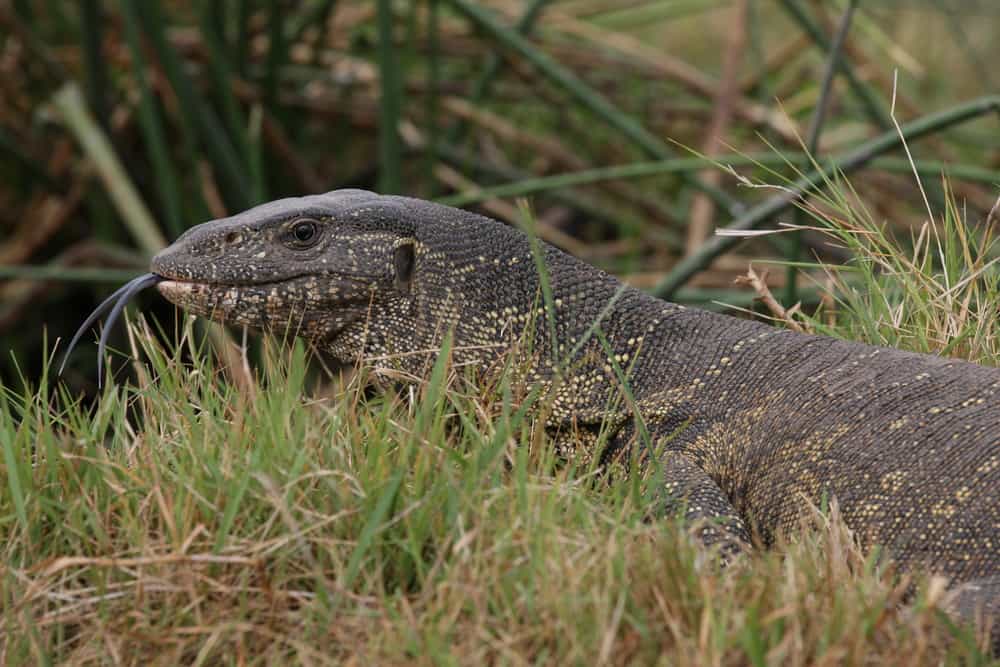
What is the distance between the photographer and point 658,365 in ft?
12.0

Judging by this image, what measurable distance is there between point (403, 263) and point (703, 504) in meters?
1.17

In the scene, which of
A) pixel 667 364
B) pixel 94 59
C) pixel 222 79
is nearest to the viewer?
pixel 667 364

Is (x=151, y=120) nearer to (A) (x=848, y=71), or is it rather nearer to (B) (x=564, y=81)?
(B) (x=564, y=81)

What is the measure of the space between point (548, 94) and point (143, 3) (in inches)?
145

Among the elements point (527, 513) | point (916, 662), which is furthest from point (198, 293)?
point (916, 662)

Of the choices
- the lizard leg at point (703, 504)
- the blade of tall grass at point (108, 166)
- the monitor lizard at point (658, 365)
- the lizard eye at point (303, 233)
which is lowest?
the blade of tall grass at point (108, 166)

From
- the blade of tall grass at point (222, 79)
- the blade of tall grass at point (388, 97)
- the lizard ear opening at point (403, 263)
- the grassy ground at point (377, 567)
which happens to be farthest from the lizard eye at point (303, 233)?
the blade of tall grass at point (222, 79)

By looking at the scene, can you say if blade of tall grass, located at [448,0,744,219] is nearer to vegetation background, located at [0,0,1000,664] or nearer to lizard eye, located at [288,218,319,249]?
vegetation background, located at [0,0,1000,664]

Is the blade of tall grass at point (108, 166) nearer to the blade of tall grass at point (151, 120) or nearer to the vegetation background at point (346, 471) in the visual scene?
the vegetation background at point (346, 471)

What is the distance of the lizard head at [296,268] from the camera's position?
12.3 feet

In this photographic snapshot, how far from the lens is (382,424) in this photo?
3.06 meters

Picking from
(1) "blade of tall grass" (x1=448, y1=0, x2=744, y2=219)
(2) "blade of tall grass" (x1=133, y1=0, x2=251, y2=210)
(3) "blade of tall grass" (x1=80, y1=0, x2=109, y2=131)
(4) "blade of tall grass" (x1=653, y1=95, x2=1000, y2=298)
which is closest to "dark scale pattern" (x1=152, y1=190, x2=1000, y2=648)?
(4) "blade of tall grass" (x1=653, y1=95, x2=1000, y2=298)

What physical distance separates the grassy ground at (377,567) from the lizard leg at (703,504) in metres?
0.22

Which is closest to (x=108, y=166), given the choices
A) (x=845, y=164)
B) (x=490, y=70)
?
(x=490, y=70)
